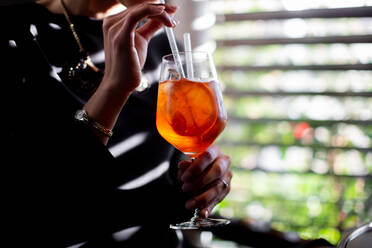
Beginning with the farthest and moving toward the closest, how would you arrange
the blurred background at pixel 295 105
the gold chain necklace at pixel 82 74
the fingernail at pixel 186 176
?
1. the blurred background at pixel 295 105
2. the gold chain necklace at pixel 82 74
3. the fingernail at pixel 186 176

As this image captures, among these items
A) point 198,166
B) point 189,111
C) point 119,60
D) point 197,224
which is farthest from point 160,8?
point 197,224

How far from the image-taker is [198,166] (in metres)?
1.10

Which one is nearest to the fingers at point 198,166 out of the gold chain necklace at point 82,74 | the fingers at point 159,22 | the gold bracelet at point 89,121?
the gold bracelet at point 89,121

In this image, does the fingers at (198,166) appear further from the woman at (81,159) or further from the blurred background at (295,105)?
the blurred background at (295,105)

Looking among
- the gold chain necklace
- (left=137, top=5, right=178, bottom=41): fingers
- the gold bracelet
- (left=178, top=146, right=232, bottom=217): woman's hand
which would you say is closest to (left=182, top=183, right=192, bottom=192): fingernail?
(left=178, top=146, right=232, bottom=217): woman's hand

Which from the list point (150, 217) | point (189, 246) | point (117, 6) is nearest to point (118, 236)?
point (150, 217)

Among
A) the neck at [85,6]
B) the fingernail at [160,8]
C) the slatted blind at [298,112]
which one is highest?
the neck at [85,6]

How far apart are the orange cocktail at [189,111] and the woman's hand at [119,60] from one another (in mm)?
128

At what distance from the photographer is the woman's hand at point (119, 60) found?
1025 mm

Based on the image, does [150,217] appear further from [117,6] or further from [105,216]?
[117,6]

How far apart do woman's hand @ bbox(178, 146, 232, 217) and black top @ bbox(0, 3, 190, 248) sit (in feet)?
0.26

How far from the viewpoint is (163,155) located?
155cm

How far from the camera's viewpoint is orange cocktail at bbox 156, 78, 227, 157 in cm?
97

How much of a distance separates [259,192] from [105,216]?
78.8 inches
